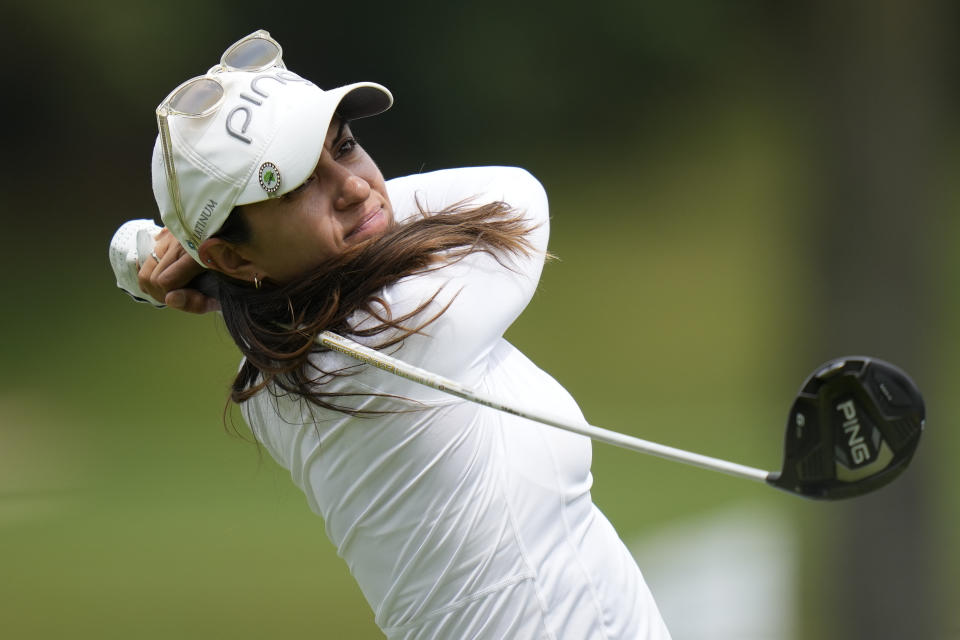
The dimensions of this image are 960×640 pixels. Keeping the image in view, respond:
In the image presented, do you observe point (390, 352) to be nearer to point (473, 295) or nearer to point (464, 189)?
point (473, 295)

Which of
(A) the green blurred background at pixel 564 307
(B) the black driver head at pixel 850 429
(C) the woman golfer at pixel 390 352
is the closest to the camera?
(B) the black driver head at pixel 850 429

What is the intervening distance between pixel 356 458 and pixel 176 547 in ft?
9.94

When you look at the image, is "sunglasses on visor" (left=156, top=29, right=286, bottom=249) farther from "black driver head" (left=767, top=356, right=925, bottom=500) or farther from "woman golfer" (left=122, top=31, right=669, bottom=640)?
"black driver head" (left=767, top=356, right=925, bottom=500)

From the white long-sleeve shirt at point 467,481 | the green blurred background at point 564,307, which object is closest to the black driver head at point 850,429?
the white long-sleeve shirt at point 467,481

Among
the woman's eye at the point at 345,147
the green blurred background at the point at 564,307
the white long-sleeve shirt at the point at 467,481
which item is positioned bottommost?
the green blurred background at the point at 564,307

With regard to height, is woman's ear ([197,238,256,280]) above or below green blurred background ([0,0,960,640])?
above

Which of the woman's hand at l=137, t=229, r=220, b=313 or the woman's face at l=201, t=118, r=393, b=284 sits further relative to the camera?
the woman's hand at l=137, t=229, r=220, b=313

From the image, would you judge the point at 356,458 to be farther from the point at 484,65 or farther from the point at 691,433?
the point at 484,65

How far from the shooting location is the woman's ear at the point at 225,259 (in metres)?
1.27

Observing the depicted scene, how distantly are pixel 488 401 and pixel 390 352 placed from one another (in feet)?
0.39

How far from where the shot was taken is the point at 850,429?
1.16 meters

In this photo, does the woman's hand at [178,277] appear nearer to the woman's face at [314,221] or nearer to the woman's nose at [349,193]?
the woman's face at [314,221]

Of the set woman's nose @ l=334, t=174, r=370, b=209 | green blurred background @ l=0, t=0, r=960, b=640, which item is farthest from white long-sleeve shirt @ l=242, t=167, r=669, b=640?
green blurred background @ l=0, t=0, r=960, b=640

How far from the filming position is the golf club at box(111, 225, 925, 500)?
1131mm
